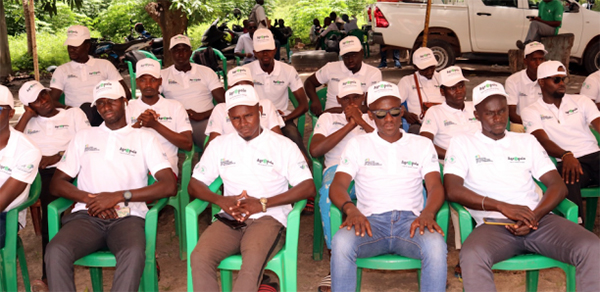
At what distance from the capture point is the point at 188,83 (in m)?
5.57

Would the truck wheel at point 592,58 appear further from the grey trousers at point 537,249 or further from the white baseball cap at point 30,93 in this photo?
the white baseball cap at point 30,93

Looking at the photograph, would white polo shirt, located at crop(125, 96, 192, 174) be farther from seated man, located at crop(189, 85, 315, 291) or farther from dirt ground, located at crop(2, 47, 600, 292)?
seated man, located at crop(189, 85, 315, 291)

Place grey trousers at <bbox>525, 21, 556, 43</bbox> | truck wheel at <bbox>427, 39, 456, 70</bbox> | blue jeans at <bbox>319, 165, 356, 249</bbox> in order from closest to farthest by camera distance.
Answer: blue jeans at <bbox>319, 165, 356, 249</bbox> → grey trousers at <bbox>525, 21, 556, 43</bbox> → truck wheel at <bbox>427, 39, 456, 70</bbox>

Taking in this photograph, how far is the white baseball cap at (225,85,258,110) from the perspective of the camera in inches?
133

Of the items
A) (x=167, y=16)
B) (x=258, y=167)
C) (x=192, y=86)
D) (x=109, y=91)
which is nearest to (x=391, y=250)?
(x=258, y=167)

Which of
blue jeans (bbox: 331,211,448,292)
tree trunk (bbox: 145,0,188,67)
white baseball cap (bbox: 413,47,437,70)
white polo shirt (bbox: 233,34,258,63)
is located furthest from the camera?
white polo shirt (bbox: 233,34,258,63)

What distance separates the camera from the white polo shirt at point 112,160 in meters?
3.51

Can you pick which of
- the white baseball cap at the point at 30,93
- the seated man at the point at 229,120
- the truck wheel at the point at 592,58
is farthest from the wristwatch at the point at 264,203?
the truck wheel at the point at 592,58

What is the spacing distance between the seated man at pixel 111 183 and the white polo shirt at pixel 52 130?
708 millimetres

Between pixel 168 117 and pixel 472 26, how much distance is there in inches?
284

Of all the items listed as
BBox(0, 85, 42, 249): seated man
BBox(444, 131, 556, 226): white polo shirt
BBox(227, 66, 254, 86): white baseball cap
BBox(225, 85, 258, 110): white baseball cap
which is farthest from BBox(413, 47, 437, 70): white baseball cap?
BBox(0, 85, 42, 249): seated man

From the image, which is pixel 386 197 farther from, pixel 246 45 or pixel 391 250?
pixel 246 45

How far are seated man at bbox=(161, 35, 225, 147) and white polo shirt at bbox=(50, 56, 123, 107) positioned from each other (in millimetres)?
645

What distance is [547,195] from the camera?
3219mm
